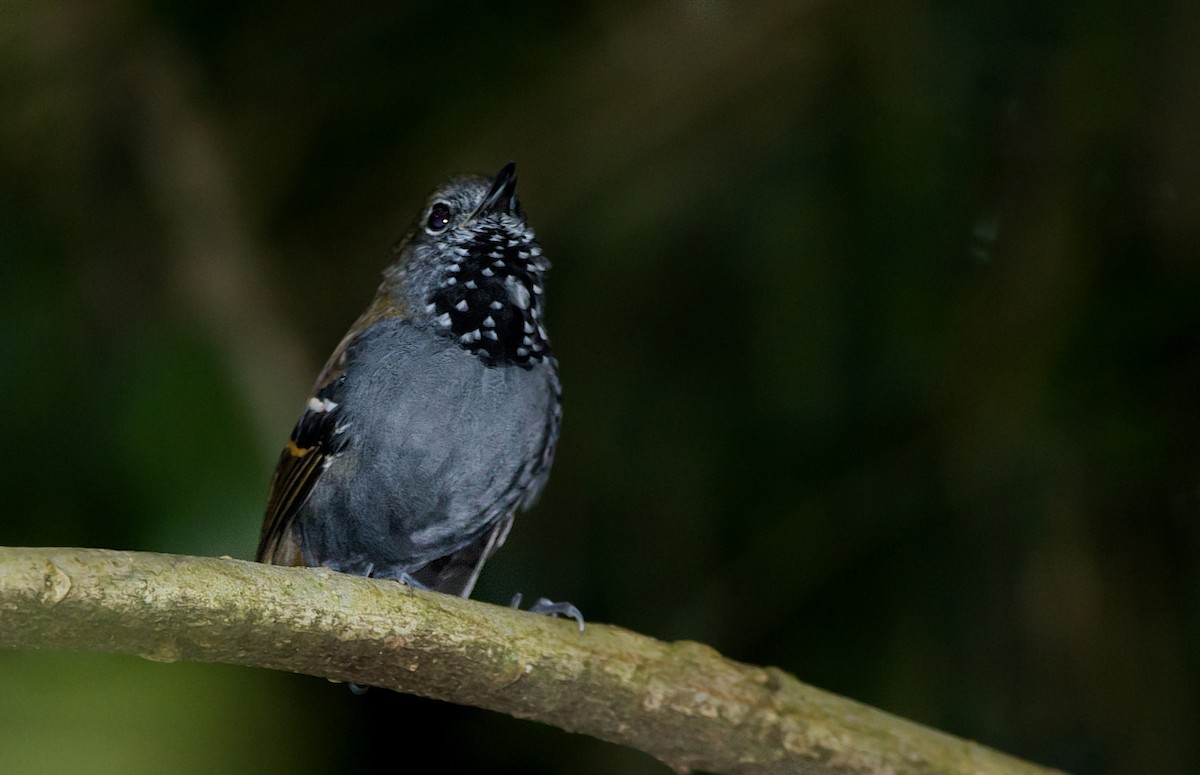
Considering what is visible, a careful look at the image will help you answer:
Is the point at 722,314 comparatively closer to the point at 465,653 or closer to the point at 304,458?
the point at 304,458

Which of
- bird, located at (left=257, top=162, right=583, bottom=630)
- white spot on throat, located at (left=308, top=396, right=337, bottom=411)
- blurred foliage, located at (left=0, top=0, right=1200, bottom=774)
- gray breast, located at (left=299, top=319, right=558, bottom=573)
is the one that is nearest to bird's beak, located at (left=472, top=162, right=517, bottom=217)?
bird, located at (left=257, top=162, right=583, bottom=630)

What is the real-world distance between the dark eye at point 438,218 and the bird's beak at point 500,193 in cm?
10

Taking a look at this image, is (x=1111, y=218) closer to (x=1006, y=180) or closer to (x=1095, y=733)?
(x=1006, y=180)

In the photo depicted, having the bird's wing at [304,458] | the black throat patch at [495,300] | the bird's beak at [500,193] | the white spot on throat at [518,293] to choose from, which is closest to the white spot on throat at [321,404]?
the bird's wing at [304,458]

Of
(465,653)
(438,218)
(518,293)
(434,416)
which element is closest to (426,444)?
(434,416)

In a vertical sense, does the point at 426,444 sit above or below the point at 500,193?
below

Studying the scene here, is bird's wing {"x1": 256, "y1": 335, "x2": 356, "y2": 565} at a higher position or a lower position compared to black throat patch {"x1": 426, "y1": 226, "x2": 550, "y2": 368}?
lower

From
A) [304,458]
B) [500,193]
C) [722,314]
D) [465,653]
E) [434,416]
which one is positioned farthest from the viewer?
[722,314]

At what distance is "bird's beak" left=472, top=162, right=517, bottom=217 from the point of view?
3.82 m

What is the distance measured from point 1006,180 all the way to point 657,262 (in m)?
1.25

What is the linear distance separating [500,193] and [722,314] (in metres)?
1.40

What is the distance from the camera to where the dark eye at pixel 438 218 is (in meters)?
3.90

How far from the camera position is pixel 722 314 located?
5000 mm

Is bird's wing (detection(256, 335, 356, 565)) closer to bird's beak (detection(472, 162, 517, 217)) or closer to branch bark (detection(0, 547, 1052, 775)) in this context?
bird's beak (detection(472, 162, 517, 217))
